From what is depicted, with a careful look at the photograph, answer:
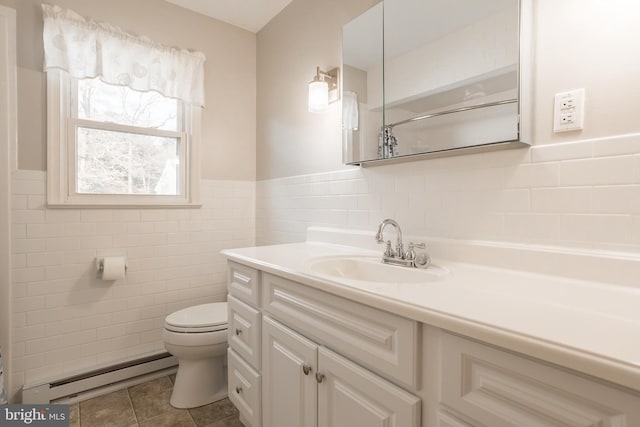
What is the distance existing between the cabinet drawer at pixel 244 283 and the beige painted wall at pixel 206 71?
1.06 m

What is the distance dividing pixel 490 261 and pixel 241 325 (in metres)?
1.08

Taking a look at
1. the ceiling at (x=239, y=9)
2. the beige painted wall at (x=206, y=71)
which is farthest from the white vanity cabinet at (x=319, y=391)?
the ceiling at (x=239, y=9)

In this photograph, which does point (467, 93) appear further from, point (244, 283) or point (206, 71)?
point (206, 71)

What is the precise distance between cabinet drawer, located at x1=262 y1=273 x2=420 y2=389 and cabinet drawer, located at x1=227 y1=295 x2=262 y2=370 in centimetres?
19

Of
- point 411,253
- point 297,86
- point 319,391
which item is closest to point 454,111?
Result: point 411,253

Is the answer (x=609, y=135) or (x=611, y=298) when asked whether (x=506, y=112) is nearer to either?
(x=609, y=135)

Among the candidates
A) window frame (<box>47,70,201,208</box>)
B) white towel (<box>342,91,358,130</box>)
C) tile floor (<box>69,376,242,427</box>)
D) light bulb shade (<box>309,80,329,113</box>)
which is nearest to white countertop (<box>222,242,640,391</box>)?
white towel (<box>342,91,358,130</box>)

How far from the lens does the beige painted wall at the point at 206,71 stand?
1733 mm

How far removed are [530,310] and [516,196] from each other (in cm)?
52

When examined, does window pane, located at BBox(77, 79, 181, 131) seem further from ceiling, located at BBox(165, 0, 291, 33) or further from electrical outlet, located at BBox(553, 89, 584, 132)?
electrical outlet, located at BBox(553, 89, 584, 132)

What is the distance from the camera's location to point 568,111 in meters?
0.96

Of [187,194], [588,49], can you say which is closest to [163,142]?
[187,194]

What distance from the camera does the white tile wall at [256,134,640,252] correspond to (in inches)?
34.6

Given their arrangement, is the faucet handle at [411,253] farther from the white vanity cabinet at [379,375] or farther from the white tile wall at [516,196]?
the white vanity cabinet at [379,375]
